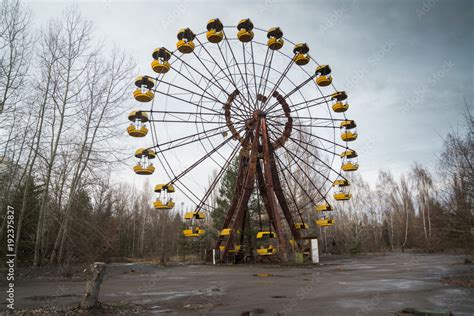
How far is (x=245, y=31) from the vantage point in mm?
18984

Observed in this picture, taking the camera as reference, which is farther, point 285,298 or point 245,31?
point 245,31

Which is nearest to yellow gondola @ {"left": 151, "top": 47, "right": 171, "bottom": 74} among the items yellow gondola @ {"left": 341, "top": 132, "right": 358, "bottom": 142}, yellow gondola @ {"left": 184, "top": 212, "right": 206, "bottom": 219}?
yellow gondola @ {"left": 184, "top": 212, "right": 206, "bottom": 219}

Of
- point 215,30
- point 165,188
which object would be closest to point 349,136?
point 215,30

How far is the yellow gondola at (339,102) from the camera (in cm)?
2016

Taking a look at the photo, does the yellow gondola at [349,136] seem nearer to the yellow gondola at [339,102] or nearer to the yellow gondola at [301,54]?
the yellow gondola at [339,102]

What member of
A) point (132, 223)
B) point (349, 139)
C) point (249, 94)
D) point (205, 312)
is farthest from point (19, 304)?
point (132, 223)

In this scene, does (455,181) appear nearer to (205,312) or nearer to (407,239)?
(205,312)

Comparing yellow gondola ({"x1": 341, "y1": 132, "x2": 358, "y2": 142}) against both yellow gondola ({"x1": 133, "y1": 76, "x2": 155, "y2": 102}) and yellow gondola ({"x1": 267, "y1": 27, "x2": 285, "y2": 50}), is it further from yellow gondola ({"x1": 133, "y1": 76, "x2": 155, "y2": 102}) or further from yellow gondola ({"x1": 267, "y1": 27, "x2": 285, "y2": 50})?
yellow gondola ({"x1": 133, "y1": 76, "x2": 155, "y2": 102})

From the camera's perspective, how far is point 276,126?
2258 centimetres

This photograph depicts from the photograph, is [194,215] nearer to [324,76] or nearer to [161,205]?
[161,205]

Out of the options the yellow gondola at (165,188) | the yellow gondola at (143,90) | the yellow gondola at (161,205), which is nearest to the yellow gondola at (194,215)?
the yellow gondola at (161,205)

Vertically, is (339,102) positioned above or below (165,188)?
above

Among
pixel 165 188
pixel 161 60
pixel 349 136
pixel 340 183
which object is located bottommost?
pixel 165 188

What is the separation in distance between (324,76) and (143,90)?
11179 mm
